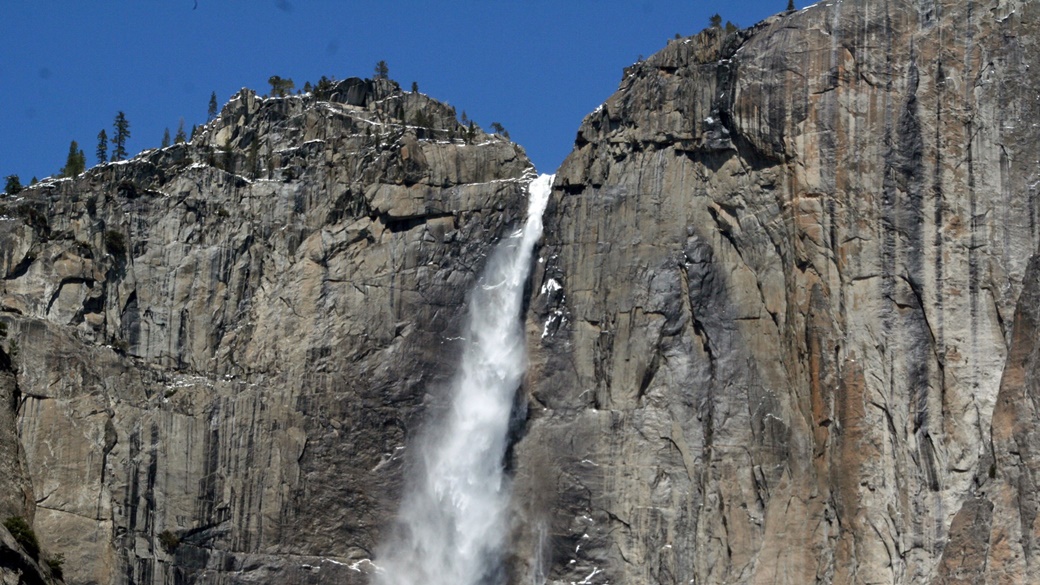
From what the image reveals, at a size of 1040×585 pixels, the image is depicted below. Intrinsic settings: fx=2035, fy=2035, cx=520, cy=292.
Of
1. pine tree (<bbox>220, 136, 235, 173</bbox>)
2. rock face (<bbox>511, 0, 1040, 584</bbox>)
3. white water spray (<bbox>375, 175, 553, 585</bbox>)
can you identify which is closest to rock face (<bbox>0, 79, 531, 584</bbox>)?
pine tree (<bbox>220, 136, 235, 173</bbox>)

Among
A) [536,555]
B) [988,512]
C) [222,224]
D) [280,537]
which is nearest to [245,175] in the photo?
[222,224]

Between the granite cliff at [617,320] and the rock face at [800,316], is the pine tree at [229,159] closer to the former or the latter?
the granite cliff at [617,320]

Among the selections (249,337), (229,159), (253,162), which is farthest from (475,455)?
(229,159)

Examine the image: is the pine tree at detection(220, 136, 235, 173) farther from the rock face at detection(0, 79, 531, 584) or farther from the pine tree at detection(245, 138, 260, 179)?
the pine tree at detection(245, 138, 260, 179)

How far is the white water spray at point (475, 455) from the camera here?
280 ft

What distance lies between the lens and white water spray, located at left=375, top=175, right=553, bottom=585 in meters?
85.4

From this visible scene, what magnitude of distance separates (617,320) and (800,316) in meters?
8.29

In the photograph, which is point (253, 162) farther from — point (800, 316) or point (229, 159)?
point (800, 316)

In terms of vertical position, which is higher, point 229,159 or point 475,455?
point 229,159

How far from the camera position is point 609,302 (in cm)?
8394

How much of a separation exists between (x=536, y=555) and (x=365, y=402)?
397 inches

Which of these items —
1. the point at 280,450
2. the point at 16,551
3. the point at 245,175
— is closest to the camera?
the point at 16,551

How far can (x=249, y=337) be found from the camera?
8900cm

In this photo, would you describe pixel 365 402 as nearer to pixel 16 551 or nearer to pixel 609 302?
pixel 609 302
